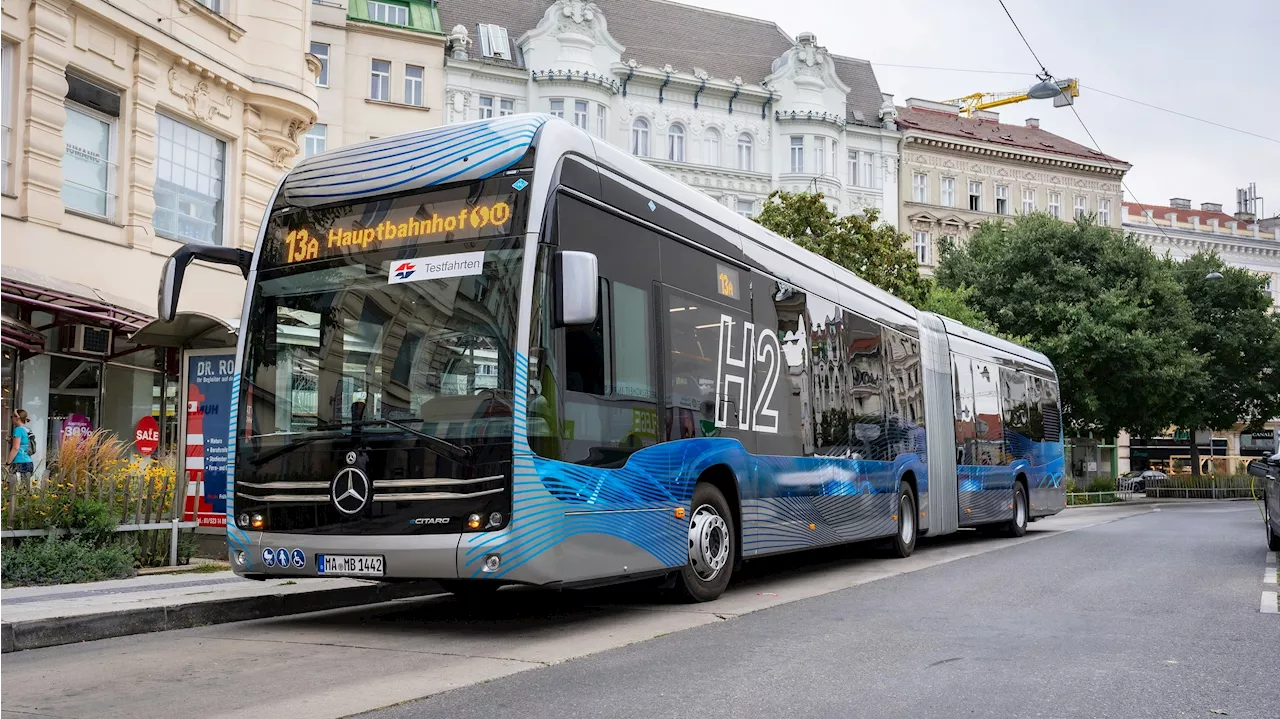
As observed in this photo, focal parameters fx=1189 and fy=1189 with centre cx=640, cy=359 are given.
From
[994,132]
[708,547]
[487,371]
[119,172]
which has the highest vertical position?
[994,132]

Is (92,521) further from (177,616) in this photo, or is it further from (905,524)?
(905,524)

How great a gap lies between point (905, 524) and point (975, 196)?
4509 centimetres

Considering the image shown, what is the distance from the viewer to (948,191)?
56594mm

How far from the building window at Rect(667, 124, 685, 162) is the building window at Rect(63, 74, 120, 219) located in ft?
103

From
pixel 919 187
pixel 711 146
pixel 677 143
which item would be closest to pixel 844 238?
pixel 677 143

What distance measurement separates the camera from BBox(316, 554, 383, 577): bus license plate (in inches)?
307

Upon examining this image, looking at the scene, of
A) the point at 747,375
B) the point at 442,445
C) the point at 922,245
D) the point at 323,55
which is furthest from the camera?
the point at 922,245

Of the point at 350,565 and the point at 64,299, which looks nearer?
the point at 350,565

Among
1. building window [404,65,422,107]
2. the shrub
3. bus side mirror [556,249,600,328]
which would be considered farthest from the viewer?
the shrub

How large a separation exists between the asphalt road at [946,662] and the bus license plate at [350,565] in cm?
163

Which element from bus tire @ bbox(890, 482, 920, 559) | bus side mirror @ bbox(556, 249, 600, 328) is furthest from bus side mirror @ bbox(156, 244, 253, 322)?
bus tire @ bbox(890, 482, 920, 559)

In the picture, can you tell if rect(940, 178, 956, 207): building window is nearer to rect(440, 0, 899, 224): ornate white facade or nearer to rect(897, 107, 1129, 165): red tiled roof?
rect(897, 107, 1129, 165): red tiled roof

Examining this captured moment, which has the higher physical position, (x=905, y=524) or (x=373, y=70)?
(x=373, y=70)

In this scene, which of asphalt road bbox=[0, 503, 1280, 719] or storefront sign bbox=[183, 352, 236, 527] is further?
storefront sign bbox=[183, 352, 236, 527]
